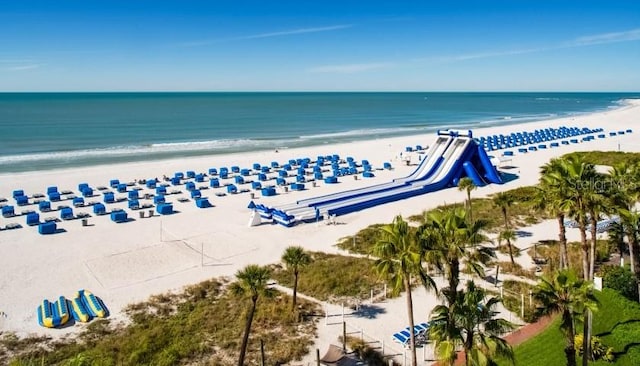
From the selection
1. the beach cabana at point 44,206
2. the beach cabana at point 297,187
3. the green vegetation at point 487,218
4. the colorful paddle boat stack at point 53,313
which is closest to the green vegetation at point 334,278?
the green vegetation at point 487,218

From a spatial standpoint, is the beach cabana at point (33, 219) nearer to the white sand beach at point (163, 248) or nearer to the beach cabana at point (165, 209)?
the white sand beach at point (163, 248)

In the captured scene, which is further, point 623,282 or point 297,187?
point 297,187

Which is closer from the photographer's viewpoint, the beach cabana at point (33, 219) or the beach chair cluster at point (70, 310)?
the beach chair cluster at point (70, 310)

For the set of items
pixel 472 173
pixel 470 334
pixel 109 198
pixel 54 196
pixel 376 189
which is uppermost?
pixel 54 196

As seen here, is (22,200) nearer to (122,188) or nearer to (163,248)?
(122,188)

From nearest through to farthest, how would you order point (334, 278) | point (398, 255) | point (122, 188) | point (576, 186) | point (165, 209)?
point (398, 255) < point (576, 186) < point (334, 278) < point (165, 209) < point (122, 188)

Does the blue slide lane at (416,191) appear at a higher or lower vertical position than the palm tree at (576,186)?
lower

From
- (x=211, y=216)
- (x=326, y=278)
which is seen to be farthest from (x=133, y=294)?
(x=211, y=216)

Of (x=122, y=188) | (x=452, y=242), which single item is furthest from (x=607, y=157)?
(x=122, y=188)
